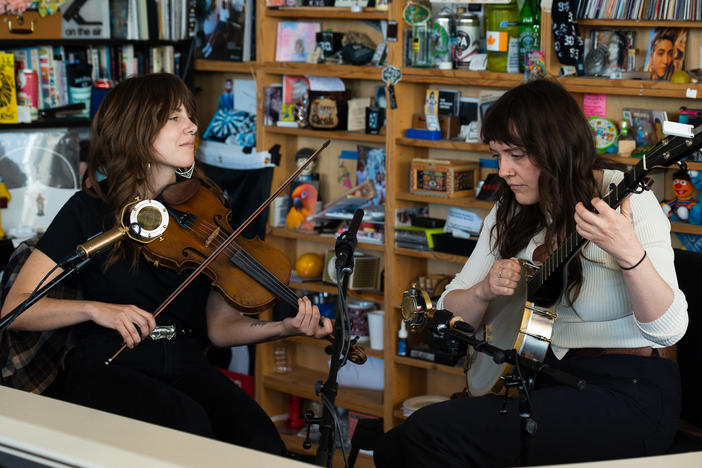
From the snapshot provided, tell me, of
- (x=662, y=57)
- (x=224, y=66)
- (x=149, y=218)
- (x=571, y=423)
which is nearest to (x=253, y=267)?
(x=149, y=218)

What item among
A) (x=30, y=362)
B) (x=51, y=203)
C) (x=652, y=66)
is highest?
(x=652, y=66)

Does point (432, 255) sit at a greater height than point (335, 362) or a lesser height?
lesser

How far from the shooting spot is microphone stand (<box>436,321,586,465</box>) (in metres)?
1.41

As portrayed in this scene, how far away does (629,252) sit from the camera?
1.75 metres

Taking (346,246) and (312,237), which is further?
(312,237)

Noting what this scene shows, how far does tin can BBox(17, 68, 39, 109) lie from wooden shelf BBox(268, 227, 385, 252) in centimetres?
114

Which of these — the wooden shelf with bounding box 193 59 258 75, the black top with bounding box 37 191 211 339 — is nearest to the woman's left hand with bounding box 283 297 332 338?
the black top with bounding box 37 191 211 339

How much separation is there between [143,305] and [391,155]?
4.54 ft

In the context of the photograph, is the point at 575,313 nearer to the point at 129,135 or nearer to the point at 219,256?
the point at 219,256

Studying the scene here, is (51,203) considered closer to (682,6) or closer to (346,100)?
(346,100)

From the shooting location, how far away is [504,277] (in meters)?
2.10

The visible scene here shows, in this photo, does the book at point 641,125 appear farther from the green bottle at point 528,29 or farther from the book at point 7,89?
the book at point 7,89

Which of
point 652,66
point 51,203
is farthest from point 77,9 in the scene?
point 652,66

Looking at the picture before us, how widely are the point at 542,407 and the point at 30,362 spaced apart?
137 cm
